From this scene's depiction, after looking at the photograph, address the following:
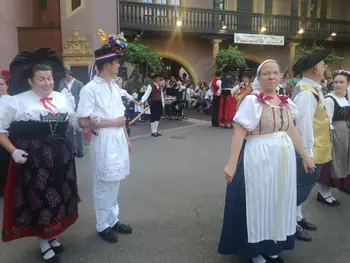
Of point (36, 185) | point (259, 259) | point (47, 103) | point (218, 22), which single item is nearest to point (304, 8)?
point (218, 22)

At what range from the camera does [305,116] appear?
3.16m

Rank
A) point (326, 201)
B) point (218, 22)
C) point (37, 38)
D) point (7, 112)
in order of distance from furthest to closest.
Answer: point (218, 22) → point (37, 38) → point (326, 201) → point (7, 112)

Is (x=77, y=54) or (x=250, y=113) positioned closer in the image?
(x=250, y=113)

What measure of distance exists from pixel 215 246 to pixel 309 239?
0.95 meters

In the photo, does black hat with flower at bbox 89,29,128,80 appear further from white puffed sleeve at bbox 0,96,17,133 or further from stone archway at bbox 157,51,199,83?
stone archway at bbox 157,51,199,83

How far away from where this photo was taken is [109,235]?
11.3 feet

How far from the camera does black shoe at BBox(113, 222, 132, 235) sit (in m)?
3.61

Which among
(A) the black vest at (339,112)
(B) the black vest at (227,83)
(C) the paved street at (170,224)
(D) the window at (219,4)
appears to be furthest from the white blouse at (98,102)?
(D) the window at (219,4)

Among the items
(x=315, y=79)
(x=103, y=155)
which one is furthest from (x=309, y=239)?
(x=103, y=155)

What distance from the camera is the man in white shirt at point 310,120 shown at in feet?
10.4

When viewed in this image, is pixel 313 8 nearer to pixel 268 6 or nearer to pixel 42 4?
pixel 268 6

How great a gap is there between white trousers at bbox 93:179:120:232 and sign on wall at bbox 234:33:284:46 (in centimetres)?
1596

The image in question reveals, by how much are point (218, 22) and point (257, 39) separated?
2.24 meters

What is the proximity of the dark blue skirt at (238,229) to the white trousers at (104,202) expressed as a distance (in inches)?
47.0
